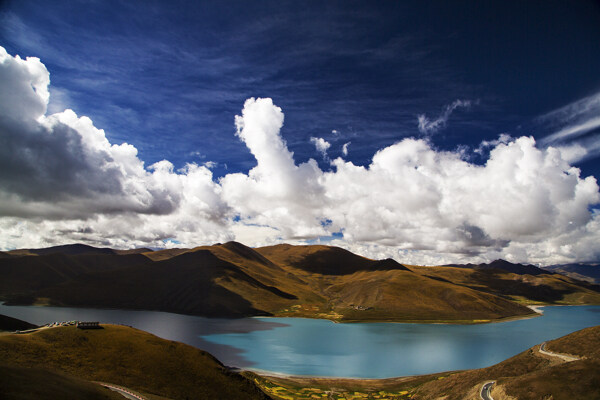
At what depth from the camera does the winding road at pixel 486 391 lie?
70.0 meters

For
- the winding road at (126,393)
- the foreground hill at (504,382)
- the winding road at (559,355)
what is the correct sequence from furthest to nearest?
the winding road at (559,355) → the foreground hill at (504,382) → the winding road at (126,393)

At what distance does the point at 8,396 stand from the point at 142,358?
44.5 metres

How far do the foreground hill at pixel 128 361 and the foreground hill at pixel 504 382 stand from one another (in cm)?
2427

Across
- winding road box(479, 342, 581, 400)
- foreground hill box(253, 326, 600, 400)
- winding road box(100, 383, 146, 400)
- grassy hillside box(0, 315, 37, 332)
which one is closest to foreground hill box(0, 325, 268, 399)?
winding road box(100, 383, 146, 400)

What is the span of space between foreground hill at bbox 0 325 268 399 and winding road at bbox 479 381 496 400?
52659 mm

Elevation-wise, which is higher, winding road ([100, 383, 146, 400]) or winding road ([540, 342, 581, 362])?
winding road ([540, 342, 581, 362])

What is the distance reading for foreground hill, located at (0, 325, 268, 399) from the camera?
224 ft

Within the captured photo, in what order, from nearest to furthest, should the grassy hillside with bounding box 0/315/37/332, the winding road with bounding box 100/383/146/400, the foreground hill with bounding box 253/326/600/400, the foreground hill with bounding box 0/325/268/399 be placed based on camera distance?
the winding road with bounding box 100/383/146/400, the foreground hill with bounding box 253/326/600/400, the foreground hill with bounding box 0/325/268/399, the grassy hillside with bounding box 0/315/37/332

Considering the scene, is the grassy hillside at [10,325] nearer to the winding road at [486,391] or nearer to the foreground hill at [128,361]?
the foreground hill at [128,361]

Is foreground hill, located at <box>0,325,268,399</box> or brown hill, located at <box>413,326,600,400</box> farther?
foreground hill, located at <box>0,325,268,399</box>

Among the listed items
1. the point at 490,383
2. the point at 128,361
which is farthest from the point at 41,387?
the point at 490,383

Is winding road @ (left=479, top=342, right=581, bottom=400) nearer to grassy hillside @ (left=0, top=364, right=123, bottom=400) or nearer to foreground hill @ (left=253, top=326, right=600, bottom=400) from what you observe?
foreground hill @ (left=253, top=326, right=600, bottom=400)

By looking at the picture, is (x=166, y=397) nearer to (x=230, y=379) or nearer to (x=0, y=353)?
(x=230, y=379)

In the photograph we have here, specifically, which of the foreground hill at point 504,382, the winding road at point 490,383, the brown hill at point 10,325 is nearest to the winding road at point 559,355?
the winding road at point 490,383
